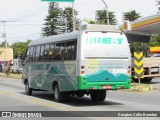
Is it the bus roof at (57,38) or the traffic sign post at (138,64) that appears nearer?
the bus roof at (57,38)

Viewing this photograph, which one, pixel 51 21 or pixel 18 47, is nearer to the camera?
pixel 51 21

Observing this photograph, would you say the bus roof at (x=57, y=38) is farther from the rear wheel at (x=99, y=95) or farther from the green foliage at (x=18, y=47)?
the green foliage at (x=18, y=47)

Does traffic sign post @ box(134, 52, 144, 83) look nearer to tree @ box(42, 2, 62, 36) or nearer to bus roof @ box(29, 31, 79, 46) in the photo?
bus roof @ box(29, 31, 79, 46)

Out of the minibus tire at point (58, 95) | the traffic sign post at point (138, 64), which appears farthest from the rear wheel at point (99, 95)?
the traffic sign post at point (138, 64)

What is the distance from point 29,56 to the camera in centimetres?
2220

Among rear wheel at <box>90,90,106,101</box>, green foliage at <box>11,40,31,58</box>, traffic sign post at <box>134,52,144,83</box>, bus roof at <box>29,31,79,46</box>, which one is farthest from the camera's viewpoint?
green foliage at <box>11,40,31,58</box>

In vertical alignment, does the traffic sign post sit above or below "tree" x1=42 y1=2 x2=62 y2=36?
below

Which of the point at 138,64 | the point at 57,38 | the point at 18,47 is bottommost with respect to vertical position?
the point at 138,64

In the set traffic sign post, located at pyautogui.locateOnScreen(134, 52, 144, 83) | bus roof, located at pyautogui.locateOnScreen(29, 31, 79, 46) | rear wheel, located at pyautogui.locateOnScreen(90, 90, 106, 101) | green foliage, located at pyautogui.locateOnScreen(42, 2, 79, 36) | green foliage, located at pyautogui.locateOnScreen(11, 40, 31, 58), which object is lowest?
rear wheel, located at pyautogui.locateOnScreen(90, 90, 106, 101)

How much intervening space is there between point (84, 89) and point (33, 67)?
5729mm

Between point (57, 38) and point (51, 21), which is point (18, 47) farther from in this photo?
point (57, 38)

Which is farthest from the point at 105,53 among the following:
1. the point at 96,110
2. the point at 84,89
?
the point at 96,110

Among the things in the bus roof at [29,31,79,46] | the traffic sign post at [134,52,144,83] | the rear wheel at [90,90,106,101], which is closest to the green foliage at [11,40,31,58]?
the traffic sign post at [134,52,144,83]

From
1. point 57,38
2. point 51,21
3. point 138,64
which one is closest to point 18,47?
point 51,21
